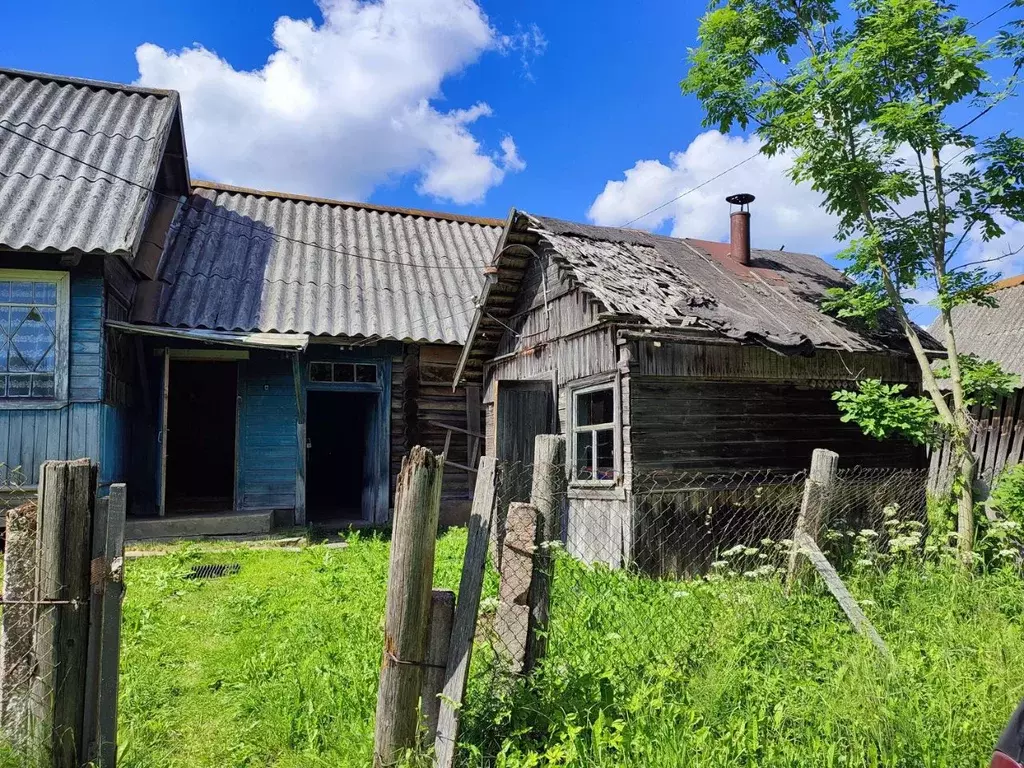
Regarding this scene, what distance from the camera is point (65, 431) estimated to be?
9680 millimetres

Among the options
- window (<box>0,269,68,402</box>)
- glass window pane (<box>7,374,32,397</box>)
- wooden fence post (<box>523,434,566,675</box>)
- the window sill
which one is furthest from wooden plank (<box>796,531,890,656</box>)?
glass window pane (<box>7,374,32,397</box>)

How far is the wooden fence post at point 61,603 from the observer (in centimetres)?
Answer: 301

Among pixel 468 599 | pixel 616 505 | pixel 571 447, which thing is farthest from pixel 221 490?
pixel 468 599

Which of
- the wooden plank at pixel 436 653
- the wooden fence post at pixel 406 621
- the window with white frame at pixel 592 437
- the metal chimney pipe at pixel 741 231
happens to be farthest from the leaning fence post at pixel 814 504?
the metal chimney pipe at pixel 741 231

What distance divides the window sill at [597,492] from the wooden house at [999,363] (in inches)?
141

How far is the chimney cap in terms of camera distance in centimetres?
1176

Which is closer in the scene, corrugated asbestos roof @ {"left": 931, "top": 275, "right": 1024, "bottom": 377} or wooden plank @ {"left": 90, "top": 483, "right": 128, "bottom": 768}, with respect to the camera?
wooden plank @ {"left": 90, "top": 483, "right": 128, "bottom": 768}

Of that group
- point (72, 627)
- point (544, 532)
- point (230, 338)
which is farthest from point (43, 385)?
point (544, 532)

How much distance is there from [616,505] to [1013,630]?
411cm

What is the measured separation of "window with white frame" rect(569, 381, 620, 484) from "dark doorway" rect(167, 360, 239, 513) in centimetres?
906

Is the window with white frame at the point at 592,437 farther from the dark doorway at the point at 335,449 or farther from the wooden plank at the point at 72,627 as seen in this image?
the dark doorway at the point at 335,449

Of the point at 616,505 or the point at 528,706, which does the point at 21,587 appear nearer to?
the point at 528,706

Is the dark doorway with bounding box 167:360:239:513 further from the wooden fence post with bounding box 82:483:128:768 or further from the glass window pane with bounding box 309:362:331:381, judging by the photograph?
the wooden fence post with bounding box 82:483:128:768

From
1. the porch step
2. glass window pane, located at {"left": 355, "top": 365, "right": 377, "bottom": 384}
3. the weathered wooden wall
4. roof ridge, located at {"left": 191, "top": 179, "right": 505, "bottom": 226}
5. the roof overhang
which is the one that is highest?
roof ridge, located at {"left": 191, "top": 179, "right": 505, "bottom": 226}
